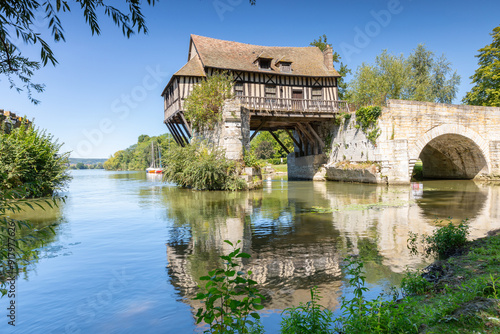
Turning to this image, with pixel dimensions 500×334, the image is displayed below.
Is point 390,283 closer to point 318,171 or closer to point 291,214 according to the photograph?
point 291,214

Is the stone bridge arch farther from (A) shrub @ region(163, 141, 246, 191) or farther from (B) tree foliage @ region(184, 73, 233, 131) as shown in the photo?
(B) tree foliage @ region(184, 73, 233, 131)

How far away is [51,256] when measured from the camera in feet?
17.9

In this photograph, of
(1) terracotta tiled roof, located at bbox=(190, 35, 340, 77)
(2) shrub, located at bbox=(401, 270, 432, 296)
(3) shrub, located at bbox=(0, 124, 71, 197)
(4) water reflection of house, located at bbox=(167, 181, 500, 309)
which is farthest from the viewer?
(1) terracotta tiled roof, located at bbox=(190, 35, 340, 77)

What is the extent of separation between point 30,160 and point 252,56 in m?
A: 16.5

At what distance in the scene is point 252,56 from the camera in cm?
2388

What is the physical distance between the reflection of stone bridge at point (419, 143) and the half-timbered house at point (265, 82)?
121 inches

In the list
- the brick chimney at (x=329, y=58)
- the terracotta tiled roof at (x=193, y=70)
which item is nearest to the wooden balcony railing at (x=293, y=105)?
the terracotta tiled roof at (x=193, y=70)

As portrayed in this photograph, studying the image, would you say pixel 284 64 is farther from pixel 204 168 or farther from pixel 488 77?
pixel 488 77

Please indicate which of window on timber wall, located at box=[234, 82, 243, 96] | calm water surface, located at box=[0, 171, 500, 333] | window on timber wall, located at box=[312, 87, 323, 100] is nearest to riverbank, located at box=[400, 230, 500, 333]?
calm water surface, located at box=[0, 171, 500, 333]

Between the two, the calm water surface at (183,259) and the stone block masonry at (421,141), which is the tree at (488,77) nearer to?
the stone block masonry at (421,141)

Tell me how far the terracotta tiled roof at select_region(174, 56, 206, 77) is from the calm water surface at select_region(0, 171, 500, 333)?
12.8 m

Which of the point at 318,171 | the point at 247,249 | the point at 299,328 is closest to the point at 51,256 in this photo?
the point at 247,249

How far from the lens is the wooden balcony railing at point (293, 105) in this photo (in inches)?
784

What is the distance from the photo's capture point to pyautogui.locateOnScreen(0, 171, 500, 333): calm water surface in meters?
3.30
